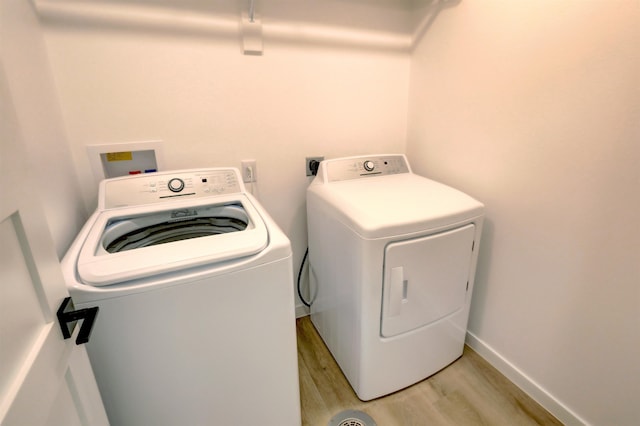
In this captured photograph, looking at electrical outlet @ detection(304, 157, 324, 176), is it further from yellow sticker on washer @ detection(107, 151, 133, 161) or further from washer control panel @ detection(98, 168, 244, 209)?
yellow sticker on washer @ detection(107, 151, 133, 161)

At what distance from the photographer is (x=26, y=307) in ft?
1.76

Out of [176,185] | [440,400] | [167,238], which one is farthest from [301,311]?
[176,185]

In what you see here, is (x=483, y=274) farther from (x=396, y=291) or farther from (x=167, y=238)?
(x=167, y=238)

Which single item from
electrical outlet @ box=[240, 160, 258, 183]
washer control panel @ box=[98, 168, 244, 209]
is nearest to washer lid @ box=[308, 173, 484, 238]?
electrical outlet @ box=[240, 160, 258, 183]

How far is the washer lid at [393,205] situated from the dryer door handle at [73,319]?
2.79 ft

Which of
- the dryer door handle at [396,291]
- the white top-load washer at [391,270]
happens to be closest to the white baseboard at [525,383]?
the white top-load washer at [391,270]

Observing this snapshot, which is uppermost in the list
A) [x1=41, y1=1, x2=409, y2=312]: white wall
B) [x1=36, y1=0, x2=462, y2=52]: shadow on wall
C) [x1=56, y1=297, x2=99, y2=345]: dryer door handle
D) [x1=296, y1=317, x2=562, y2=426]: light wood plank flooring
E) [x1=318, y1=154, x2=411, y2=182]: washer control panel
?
[x1=36, y1=0, x2=462, y2=52]: shadow on wall

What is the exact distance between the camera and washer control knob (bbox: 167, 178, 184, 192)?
1.38 metres

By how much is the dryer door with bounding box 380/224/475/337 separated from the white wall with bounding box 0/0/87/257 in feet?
3.87

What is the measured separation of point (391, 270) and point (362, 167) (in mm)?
705

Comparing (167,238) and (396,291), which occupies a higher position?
(167,238)

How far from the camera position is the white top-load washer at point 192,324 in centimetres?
86

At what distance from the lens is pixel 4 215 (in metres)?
0.49

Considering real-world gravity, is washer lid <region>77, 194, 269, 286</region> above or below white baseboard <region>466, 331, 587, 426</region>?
above
